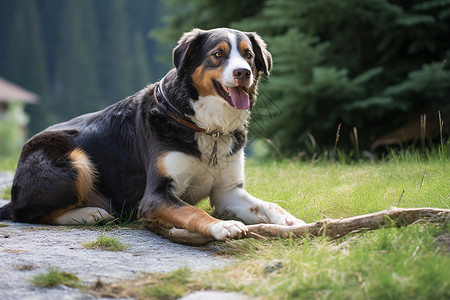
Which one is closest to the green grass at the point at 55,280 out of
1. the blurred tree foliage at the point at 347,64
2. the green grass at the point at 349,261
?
the green grass at the point at 349,261

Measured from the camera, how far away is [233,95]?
3830 mm

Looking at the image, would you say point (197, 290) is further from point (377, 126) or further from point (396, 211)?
point (377, 126)

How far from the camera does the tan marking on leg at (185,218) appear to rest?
130 inches

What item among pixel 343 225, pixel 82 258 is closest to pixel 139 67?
pixel 82 258

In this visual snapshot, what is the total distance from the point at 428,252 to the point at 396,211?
352mm

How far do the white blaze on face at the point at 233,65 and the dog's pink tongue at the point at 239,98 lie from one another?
0.44 ft

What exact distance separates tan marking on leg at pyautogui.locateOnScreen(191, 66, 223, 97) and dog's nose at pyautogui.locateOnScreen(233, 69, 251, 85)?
17cm

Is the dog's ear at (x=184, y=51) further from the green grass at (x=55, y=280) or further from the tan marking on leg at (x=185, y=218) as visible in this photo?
the green grass at (x=55, y=280)

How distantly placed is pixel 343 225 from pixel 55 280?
1594mm

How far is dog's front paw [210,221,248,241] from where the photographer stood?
10.4 feet

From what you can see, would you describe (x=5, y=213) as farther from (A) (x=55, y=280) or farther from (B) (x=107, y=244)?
(A) (x=55, y=280)

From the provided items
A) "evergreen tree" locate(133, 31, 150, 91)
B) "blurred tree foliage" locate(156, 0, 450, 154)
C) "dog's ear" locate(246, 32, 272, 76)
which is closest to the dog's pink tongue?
"dog's ear" locate(246, 32, 272, 76)

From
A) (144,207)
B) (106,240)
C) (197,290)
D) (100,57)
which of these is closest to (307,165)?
(144,207)

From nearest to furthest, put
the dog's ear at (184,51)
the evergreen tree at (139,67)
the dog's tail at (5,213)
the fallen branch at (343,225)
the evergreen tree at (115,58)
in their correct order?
the fallen branch at (343,225), the dog's ear at (184,51), the dog's tail at (5,213), the evergreen tree at (115,58), the evergreen tree at (139,67)
